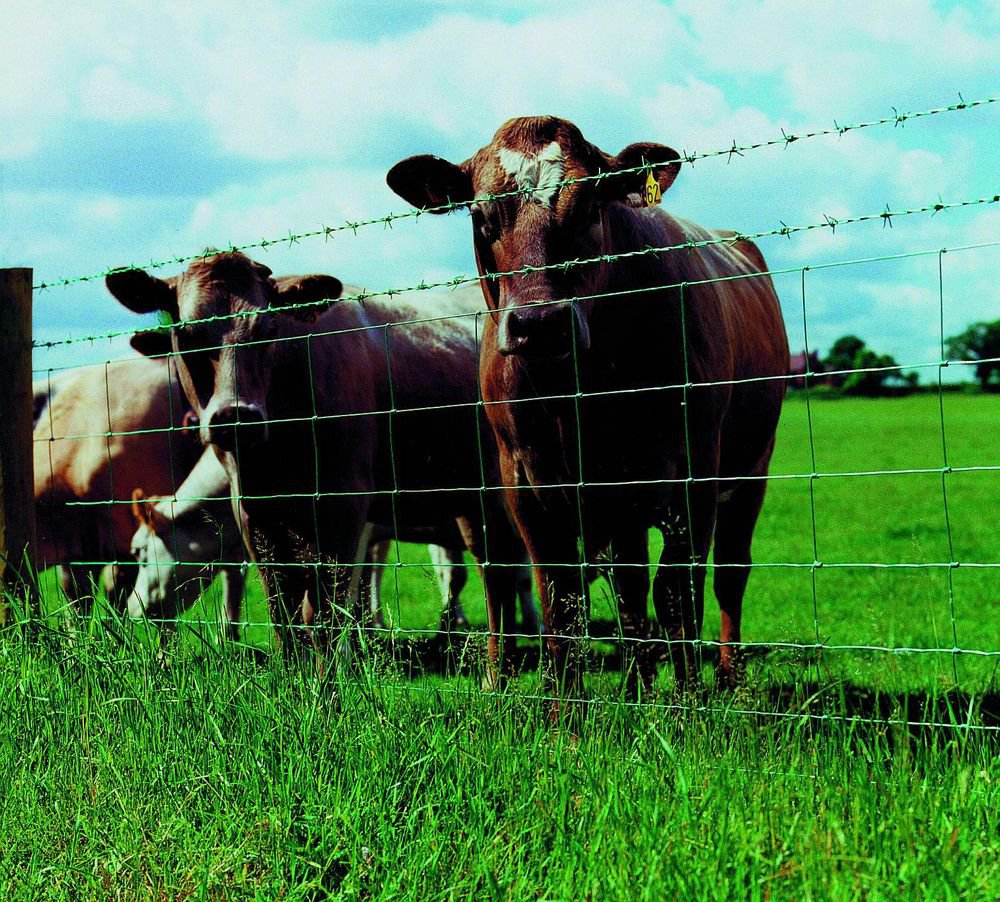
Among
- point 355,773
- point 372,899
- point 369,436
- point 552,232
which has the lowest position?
point 372,899

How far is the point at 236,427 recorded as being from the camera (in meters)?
5.61

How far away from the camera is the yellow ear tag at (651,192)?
4578 mm

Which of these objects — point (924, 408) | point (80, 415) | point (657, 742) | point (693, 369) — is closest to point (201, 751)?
point (657, 742)

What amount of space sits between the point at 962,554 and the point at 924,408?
1402 inches

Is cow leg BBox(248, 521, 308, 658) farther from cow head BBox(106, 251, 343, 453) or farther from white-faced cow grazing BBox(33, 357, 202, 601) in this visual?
white-faced cow grazing BBox(33, 357, 202, 601)

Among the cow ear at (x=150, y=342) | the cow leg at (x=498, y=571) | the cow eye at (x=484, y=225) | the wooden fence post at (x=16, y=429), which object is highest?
the cow eye at (x=484, y=225)

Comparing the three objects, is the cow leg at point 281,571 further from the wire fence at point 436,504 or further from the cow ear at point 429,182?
the cow ear at point 429,182

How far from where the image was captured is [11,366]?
5.39m

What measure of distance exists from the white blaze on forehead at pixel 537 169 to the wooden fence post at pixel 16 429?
2.38 m

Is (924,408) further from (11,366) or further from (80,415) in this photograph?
(11,366)

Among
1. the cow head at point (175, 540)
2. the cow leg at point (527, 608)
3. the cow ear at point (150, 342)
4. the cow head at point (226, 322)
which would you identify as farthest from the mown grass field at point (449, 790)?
the cow leg at point (527, 608)

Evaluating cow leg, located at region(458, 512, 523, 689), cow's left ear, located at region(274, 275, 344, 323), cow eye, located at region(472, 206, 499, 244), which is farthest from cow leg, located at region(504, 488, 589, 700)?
cow's left ear, located at region(274, 275, 344, 323)

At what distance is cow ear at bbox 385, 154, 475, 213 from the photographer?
4887mm

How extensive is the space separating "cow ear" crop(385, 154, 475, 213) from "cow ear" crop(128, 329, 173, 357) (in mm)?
2051
